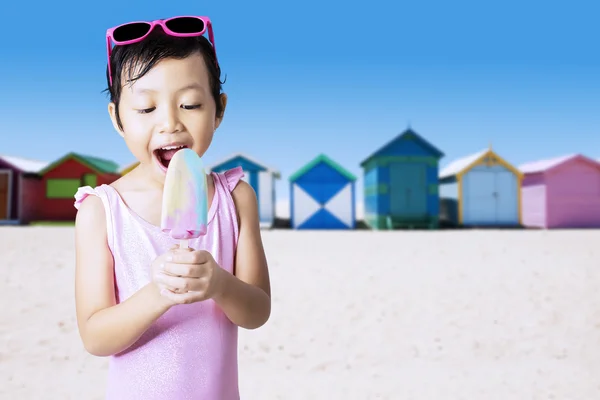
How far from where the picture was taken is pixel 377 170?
1725 cm

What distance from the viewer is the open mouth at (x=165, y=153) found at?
1.35 metres

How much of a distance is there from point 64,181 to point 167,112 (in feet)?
63.4

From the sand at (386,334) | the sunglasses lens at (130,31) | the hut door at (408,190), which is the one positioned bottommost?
the sand at (386,334)

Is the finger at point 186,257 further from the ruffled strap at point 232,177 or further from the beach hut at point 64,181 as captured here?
the beach hut at point 64,181

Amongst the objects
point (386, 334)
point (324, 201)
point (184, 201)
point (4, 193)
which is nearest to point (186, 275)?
point (184, 201)

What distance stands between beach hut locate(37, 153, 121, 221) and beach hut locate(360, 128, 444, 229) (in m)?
9.58

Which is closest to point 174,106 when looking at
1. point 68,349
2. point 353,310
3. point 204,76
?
point 204,76

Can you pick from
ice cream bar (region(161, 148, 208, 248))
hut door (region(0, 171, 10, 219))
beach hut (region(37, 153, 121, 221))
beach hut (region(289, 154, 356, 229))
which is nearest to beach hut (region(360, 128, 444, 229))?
beach hut (region(289, 154, 356, 229))

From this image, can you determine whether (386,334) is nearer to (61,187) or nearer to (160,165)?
(160,165)

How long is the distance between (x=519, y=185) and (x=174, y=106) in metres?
18.5

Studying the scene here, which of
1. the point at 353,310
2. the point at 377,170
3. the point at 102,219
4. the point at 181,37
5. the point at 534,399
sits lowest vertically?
the point at 534,399

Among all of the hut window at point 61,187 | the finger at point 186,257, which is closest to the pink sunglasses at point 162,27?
the finger at point 186,257

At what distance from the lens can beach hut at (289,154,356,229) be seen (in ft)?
56.1

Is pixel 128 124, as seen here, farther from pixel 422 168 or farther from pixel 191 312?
pixel 422 168
